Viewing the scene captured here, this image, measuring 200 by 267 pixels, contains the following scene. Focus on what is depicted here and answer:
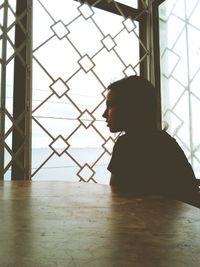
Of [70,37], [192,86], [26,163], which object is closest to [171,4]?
[192,86]

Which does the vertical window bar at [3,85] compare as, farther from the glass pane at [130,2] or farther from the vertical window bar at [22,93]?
the glass pane at [130,2]

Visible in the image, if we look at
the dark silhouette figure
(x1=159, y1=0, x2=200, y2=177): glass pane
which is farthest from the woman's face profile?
(x1=159, y1=0, x2=200, y2=177): glass pane

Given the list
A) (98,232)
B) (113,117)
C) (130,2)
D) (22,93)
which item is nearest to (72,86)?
(22,93)

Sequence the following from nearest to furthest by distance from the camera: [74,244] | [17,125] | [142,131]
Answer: [74,244] < [142,131] < [17,125]

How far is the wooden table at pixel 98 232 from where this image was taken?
260 millimetres

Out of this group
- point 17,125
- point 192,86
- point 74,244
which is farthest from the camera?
point 192,86

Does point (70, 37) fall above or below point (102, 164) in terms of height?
above

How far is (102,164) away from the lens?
1.70 metres

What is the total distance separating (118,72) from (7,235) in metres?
1.58

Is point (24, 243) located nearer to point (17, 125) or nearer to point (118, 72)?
point (17, 125)

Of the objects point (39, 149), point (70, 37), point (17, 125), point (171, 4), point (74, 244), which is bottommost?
point (74, 244)

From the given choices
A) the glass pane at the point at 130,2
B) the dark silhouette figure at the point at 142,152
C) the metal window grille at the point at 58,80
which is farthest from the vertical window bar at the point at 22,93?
the glass pane at the point at 130,2

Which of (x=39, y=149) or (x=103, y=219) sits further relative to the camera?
(x=39, y=149)

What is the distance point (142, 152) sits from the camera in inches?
32.9
